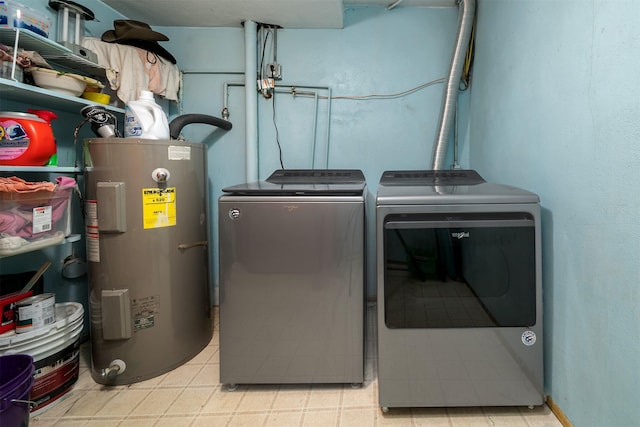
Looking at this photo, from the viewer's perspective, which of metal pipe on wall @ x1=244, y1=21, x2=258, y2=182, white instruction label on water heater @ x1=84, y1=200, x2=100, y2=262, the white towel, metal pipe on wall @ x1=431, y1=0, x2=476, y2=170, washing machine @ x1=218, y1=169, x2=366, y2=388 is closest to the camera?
washing machine @ x1=218, y1=169, x2=366, y2=388

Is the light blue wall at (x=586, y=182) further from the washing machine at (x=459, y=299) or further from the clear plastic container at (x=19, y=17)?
the clear plastic container at (x=19, y=17)

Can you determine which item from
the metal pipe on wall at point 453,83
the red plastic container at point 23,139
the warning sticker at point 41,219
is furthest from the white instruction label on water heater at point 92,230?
the metal pipe on wall at point 453,83

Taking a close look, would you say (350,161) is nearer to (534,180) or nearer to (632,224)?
(534,180)

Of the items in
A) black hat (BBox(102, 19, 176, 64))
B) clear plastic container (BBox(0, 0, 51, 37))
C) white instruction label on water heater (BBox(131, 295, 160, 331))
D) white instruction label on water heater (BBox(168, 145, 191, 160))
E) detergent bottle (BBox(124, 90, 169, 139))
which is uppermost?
black hat (BBox(102, 19, 176, 64))

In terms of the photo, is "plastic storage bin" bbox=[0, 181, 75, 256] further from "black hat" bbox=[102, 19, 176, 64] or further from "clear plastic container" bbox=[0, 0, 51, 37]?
"black hat" bbox=[102, 19, 176, 64]

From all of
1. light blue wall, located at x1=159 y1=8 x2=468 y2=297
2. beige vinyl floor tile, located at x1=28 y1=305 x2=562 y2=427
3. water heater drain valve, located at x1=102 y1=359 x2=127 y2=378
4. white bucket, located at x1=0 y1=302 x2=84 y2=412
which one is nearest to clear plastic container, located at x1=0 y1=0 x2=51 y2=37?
light blue wall, located at x1=159 y1=8 x2=468 y2=297

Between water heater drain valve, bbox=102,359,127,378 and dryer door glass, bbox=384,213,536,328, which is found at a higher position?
dryer door glass, bbox=384,213,536,328

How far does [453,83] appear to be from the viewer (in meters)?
Result: 1.93

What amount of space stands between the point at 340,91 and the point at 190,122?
41.9 inches

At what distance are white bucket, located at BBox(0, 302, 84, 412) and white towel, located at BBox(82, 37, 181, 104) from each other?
4.15ft

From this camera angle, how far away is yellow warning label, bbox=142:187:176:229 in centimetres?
142

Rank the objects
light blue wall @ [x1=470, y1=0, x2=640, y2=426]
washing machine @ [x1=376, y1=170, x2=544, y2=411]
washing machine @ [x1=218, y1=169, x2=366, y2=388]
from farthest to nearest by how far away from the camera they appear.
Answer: washing machine @ [x1=218, y1=169, x2=366, y2=388] → washing machine @ [x1=376, y1=170, x2=544, y2=411] → light blue wall @ [x1=470, y1=0, x2=640, y2=426]

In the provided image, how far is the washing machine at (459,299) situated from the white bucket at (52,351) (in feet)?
4.73

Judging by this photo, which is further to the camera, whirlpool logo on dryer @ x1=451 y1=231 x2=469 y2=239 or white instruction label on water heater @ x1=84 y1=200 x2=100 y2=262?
white instruction label on water heater @ x1=84 y1=200 x2=100 y2=262
